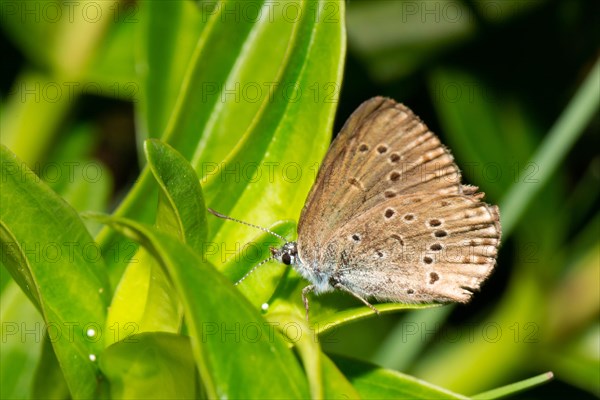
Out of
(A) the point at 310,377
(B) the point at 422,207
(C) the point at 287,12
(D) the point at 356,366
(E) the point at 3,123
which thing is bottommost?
(D) the point at 356,366

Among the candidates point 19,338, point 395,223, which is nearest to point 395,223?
point 395,223

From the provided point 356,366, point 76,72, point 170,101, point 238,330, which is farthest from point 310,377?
point 76,72

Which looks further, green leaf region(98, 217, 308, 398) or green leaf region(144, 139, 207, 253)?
green leaf region(144, 139, 207, 253)

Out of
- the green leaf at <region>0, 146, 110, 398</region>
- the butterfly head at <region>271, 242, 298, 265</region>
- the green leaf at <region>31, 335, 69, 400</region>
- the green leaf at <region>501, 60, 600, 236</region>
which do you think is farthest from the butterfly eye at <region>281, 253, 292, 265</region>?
the green leaf at <region>501, 60, 600, 236</region>

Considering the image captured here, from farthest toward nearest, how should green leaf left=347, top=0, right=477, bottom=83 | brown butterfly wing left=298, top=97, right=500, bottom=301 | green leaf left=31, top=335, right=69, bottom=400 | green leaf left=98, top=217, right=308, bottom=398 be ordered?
1. green leaf left=347, top=0, right=477, bottom=83
2. brown butterfly wing left=298, top=97, right=500, bottom=301
3. green leaf left=31, top=335, right=69, bottom=400
4. green leaf left=98, top=217, right=308, bottom=398

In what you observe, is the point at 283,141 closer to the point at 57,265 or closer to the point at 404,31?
the point at 57,265

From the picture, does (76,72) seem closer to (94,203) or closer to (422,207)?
(94,203)

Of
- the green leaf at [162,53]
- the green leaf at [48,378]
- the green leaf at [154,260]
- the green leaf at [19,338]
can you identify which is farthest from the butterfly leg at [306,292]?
the green leaf at [162,53]

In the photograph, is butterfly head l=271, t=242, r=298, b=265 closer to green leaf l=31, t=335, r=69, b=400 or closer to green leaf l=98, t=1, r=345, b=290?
green leaf l=98, t=1, r=345, b=290
